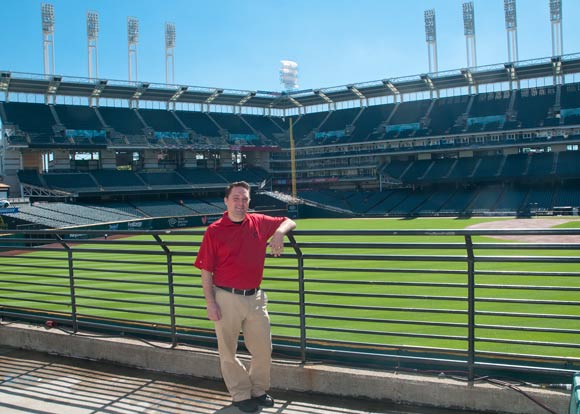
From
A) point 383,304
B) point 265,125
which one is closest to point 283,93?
point 265,125

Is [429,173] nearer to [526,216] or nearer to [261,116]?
[526,216]

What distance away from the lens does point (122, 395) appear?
509 cm

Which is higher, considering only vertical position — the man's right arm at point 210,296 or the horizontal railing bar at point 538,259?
the horizontal railing bar at point 538,259

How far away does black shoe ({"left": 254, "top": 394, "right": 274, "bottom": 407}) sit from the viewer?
4539 millimetres

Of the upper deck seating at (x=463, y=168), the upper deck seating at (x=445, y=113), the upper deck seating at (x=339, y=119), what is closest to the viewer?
the upper deck seating at (x=463, y=168)

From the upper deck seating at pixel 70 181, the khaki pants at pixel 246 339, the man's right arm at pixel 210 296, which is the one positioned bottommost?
the khaki pants at pixel 246 339

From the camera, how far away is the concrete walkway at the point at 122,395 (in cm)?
463

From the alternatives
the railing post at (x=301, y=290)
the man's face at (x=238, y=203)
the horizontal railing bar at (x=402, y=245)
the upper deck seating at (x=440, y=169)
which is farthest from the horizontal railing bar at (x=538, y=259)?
the upper deck seating at (x=440, y=169)

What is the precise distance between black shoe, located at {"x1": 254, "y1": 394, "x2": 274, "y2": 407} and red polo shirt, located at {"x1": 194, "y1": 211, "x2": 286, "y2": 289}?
0.96m

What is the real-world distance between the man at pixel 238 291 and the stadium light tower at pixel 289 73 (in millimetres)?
80779

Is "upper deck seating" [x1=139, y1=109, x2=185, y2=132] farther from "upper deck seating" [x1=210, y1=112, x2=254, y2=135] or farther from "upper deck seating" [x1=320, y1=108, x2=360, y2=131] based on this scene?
"upper deck seating" [x1=320, y1=108, x2=360, y2=131]

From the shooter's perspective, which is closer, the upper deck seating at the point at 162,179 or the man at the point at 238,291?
the man at the point at 238,291

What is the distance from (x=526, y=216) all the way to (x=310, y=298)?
36.7 m

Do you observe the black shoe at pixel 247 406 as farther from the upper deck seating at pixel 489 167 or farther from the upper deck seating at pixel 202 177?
the upper deck seating at pixel 202 177
